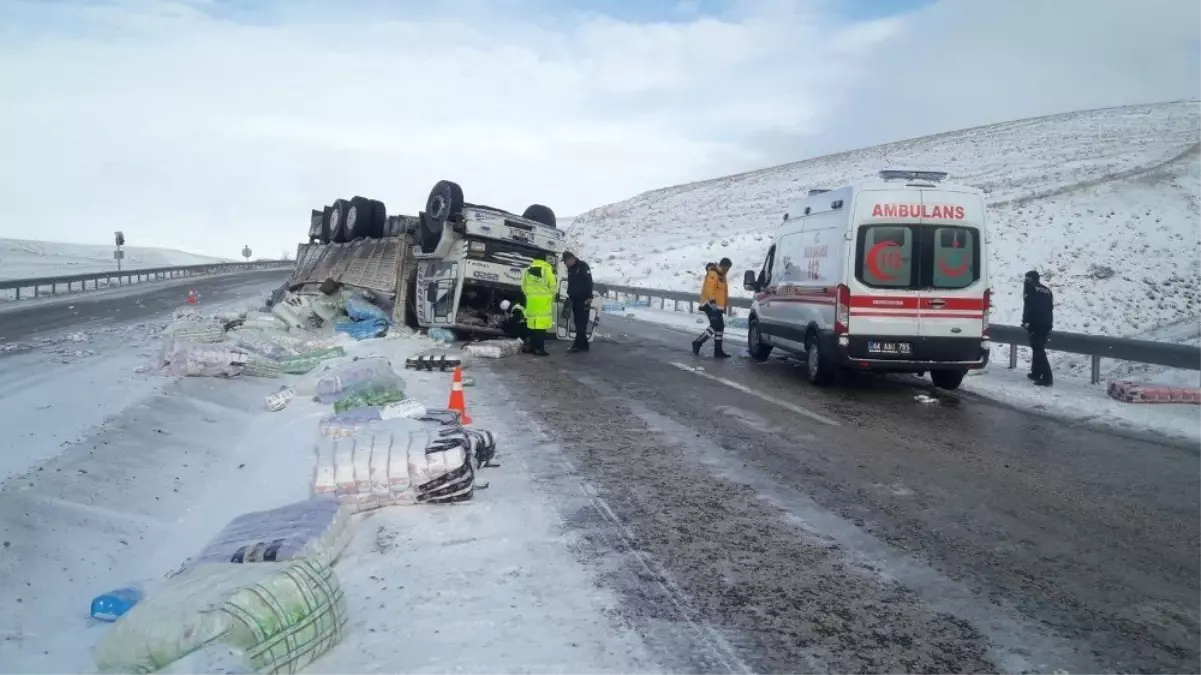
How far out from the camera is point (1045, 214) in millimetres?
33812

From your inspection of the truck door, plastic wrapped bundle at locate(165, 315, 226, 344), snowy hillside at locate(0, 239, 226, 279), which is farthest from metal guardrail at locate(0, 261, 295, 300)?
the truck door

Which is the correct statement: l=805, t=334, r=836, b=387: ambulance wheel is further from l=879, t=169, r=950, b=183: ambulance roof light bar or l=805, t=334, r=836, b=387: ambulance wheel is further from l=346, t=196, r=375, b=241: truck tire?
l=346, t=196, r=375, b=241: truck tire

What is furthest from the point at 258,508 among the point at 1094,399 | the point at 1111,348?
the point at 1111,348

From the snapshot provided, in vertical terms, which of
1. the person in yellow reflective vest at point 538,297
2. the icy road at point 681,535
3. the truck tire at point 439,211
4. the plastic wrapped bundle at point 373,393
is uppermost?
the truck tire at point 439,211

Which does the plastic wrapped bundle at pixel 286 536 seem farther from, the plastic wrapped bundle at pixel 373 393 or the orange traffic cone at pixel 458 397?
the plastic wrapped bundle at pixel 373 393

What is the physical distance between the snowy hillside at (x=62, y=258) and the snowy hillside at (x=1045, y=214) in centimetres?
3012

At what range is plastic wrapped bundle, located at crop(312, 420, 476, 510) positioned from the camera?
5508 mm

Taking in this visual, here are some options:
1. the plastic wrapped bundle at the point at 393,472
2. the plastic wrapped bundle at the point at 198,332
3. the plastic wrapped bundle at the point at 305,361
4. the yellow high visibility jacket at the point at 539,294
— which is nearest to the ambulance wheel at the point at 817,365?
the yellow high visibility jacket at the point at 539,294

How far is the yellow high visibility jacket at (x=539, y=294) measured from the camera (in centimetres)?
1360

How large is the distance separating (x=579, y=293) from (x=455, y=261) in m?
2.25

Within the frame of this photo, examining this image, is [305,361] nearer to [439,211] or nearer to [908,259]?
[439,211]

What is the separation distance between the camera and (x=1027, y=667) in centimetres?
348

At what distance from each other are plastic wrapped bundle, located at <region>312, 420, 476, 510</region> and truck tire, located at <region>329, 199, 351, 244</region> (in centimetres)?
1396

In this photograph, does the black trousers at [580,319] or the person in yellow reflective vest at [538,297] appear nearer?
the person in yellow reflective vest at [538,297]
